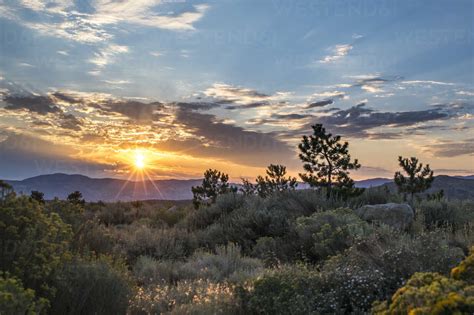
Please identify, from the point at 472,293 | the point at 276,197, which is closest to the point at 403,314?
the point at 472,293

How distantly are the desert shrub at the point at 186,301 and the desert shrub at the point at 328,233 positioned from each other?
302cm

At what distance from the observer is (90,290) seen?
584cm

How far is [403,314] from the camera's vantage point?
3.28 meters

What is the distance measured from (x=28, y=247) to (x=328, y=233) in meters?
6.95

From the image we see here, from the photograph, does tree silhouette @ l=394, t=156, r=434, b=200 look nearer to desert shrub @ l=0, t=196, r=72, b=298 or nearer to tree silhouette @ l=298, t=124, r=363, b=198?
tree silhouette @ l=298, t=124, r=363, b=198

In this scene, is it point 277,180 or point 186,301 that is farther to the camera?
point 277,180

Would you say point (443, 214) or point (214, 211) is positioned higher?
point (214, 211)

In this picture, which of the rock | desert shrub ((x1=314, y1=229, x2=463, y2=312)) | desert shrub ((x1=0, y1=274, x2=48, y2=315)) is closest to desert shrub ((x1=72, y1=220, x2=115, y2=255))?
desert shrub ((x1=314, y1=229, x2=463, y2=312))

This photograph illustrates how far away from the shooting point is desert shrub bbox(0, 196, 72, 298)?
5.29 meters

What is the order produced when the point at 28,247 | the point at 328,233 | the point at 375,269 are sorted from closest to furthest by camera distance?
the point at 28,247
the point at 375,269
the point at 328,233

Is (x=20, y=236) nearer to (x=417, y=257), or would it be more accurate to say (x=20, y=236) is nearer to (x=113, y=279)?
(x=113, y=279)

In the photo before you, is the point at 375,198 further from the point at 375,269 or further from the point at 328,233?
the point at 375,269

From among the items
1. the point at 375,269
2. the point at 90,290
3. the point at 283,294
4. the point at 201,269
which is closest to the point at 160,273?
the point at 201,269

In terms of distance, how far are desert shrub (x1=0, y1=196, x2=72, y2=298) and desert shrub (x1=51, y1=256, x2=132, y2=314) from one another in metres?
0.16
